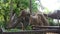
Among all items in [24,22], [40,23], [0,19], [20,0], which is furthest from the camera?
[20,0]

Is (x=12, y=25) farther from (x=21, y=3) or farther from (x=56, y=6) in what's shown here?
(x=56, y=6)

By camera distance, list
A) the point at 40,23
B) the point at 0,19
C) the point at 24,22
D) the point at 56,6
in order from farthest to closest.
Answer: the point at 56,6 → the point at 0,19 → the point at 24,22 → the point at 40,23

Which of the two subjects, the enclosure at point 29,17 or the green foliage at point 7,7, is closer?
the enclosure at point 29,17

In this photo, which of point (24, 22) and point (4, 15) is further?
point (4, 15)

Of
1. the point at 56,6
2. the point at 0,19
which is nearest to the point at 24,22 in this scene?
the point at 0,19

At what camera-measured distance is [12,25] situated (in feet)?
7.22

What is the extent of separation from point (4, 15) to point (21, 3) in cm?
56

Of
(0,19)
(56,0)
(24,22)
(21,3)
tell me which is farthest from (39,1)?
(24,22)

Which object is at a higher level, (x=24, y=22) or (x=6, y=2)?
(x=6, y=2)

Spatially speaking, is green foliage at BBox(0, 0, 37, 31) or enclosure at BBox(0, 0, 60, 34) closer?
enclosure at BBox(0, 0, 60, 34)

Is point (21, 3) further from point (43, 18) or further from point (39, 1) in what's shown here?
point (43, 18)

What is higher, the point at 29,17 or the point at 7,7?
the point at 7,7

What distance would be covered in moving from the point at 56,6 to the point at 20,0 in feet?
4.12

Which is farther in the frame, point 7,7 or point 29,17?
point 7,7
